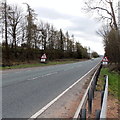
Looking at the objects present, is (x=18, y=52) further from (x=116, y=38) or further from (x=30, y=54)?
(x=116, y=38)

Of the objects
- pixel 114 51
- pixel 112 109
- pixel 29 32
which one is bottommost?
pixel 112 109

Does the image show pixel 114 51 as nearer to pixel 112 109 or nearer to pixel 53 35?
pixel 112 109

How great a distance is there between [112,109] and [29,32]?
4721cm

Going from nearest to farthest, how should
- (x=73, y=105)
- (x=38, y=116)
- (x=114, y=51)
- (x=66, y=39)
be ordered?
(x=38, y=116)
(x=73, y=105)
(x=114, y=51)
(x=66, y=39)

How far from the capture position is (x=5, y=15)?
144ft

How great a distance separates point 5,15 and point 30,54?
50.1 ft

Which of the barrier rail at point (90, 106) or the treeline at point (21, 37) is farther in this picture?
the treeline at point (21, 37)

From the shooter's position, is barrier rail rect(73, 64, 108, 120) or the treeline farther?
the treeline

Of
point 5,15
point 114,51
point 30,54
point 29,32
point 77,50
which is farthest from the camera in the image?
point 77,50

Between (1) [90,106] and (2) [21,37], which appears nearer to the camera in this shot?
(1) [90,106]

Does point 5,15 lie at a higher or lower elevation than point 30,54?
higher

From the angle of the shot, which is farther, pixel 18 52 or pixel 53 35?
pixel 53 35

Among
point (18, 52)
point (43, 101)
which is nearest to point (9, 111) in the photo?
point (43, 101)

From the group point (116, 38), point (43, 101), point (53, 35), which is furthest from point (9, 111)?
point (53, 35)
